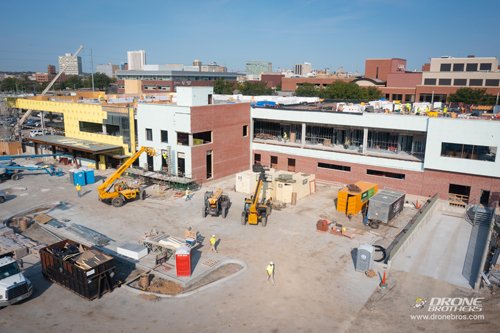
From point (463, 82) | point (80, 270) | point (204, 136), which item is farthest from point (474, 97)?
point (80, 270)

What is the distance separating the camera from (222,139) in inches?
1484

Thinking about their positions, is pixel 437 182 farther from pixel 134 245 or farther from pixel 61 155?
pixel 61 155

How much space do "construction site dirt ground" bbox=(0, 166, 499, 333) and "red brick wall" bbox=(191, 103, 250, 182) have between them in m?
9.73

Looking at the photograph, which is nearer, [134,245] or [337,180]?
[134,245]

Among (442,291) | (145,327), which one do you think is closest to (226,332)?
(145,327)

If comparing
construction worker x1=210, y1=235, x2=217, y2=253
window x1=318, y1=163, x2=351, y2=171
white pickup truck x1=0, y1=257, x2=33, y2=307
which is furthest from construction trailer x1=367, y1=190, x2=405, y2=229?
white pickup truck x1=0, y1=257, x2=33, y2=307

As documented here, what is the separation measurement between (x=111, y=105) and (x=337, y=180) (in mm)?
25585

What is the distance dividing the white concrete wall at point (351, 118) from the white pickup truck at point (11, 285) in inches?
1104

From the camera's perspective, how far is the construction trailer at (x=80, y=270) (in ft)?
54.8

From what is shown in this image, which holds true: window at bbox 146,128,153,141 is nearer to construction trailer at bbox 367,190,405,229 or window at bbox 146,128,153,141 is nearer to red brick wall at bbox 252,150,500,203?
red brick wall at bbox 252,150,500,203

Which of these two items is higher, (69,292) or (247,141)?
(247,141)

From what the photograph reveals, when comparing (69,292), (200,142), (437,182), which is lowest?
(69,292)

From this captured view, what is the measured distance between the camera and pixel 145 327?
1500cm

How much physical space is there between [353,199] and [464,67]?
77625 millimetres
